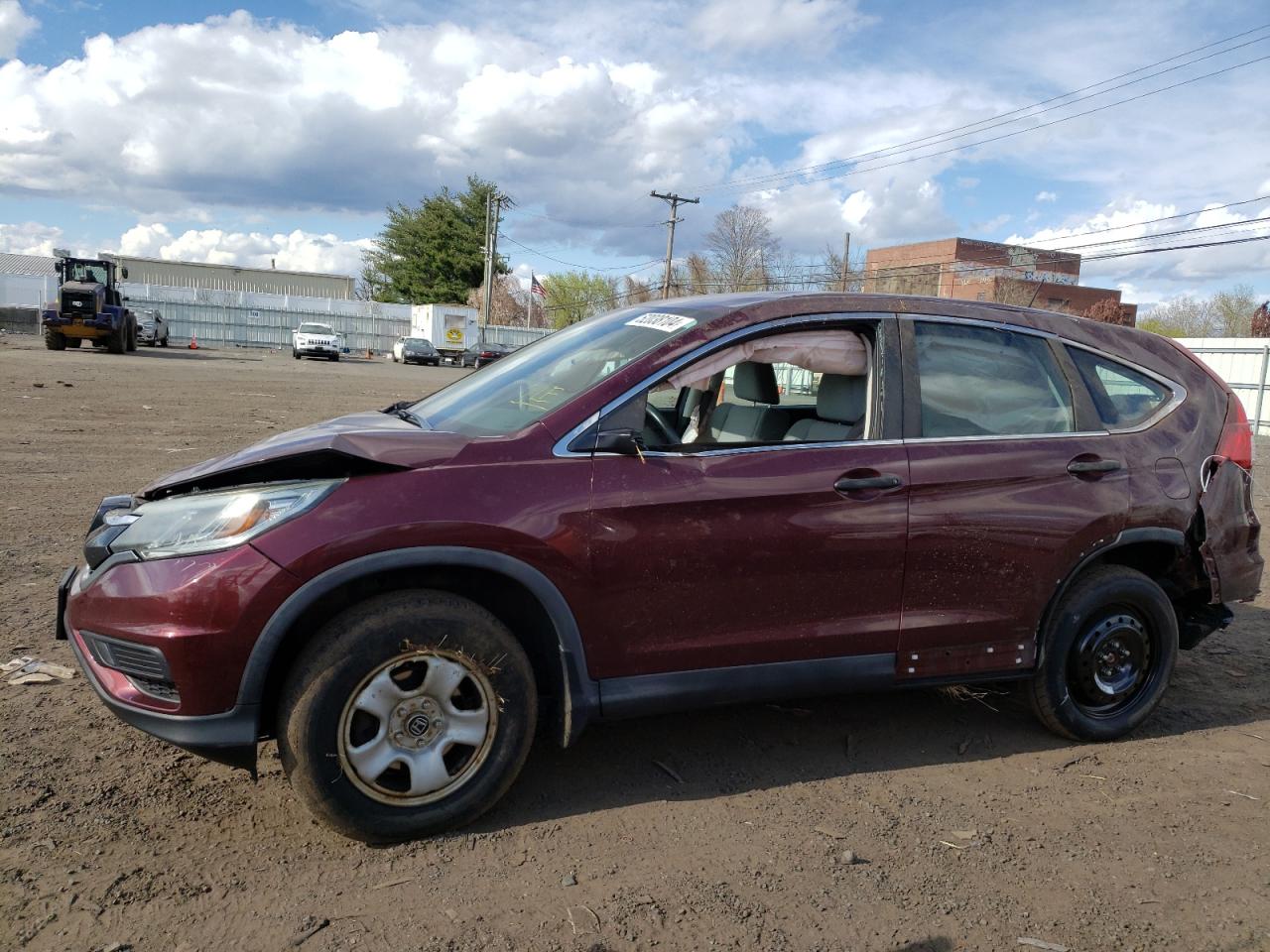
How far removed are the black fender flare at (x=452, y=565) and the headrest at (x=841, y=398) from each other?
1.42m

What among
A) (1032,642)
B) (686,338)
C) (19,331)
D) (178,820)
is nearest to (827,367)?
(686,338)

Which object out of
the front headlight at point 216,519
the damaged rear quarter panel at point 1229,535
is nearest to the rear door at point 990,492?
the damaged rear quarter panel at point 1229,535

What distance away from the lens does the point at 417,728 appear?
303 cm

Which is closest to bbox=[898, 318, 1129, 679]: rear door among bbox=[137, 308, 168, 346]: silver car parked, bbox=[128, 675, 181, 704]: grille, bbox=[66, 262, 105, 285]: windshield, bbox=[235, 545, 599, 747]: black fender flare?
bbox=[235, 545, 599, 747]: black fender flare

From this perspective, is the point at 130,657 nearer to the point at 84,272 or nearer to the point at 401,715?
the point at 401,715

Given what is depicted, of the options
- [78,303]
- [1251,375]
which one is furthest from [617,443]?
[78,303]

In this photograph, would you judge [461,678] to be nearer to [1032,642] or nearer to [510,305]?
[1032,642]

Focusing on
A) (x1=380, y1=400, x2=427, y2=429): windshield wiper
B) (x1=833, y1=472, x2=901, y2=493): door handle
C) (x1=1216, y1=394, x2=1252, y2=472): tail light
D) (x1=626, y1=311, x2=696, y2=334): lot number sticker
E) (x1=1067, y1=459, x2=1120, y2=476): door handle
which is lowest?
(x1=833, y1=472, x2=901, y2=493): door handle

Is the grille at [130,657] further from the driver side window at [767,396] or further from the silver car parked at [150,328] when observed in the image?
the silver car parked at [150,328]

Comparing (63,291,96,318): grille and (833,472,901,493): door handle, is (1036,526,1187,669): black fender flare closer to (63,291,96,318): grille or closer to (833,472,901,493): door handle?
(833,472,901,493): door handle

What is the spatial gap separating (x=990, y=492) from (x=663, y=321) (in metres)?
1.42

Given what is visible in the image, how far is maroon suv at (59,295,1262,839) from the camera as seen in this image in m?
2.90

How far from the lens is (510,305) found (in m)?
88.1

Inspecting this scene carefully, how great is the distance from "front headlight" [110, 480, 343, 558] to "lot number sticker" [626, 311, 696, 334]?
1.37m
